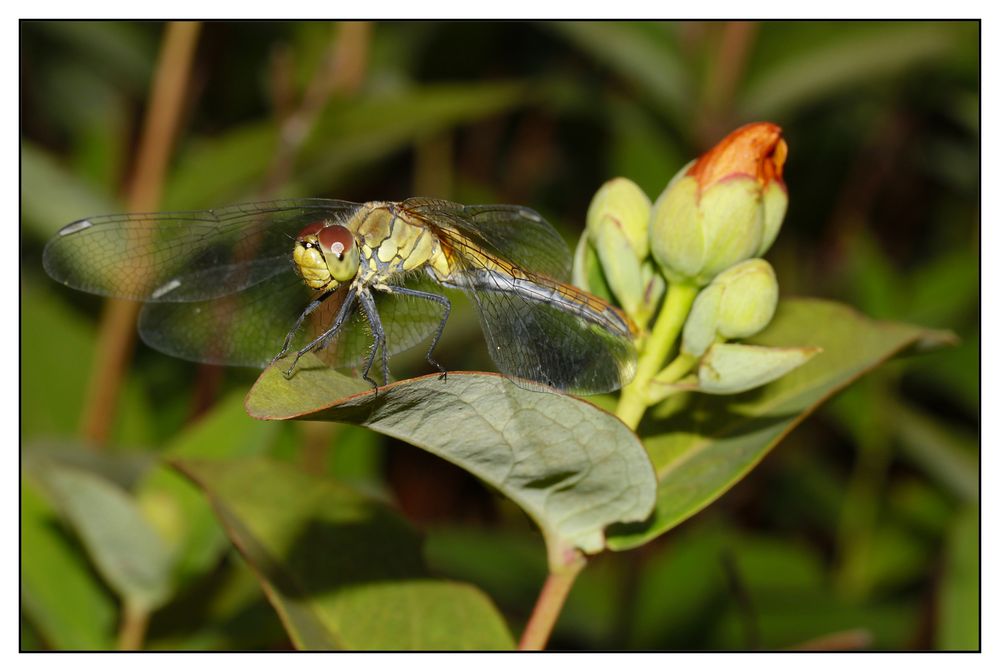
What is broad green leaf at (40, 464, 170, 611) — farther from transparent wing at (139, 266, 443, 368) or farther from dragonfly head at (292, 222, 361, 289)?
dragonfly head at (292, 222, 361, 289)

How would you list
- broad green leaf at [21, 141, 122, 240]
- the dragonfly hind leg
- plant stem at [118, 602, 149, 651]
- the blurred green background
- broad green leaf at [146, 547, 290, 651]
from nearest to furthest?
the dragonfly hind leg < plant stem at [118, 602, 149, 651] < broad green leaf at [146, 547, 290, 651] < the blurred green background < broad green leaf at [21, 141, 122, 240]

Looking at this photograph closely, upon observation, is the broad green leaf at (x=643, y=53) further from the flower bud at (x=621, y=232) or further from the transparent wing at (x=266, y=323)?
the flower bud at (x=621, y=232)

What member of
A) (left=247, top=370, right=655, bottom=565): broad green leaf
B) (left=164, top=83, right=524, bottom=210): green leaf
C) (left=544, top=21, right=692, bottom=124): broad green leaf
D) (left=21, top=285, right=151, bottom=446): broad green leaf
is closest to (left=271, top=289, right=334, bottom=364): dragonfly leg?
(left=247, top=370, right=655, bottom=565): broad green leaf

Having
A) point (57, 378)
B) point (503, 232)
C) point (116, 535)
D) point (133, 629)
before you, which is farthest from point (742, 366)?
point (57, 378)

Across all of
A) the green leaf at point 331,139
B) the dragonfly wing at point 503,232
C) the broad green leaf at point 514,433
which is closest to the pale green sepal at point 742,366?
the broad green leaf at point 514,433

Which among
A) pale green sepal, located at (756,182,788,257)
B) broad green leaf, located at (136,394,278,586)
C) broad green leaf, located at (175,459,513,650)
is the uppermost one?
pale green sepal, located at (756,182,788,257)

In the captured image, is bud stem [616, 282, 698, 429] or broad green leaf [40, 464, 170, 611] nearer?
bud stem [616, 282, 698, 429]
